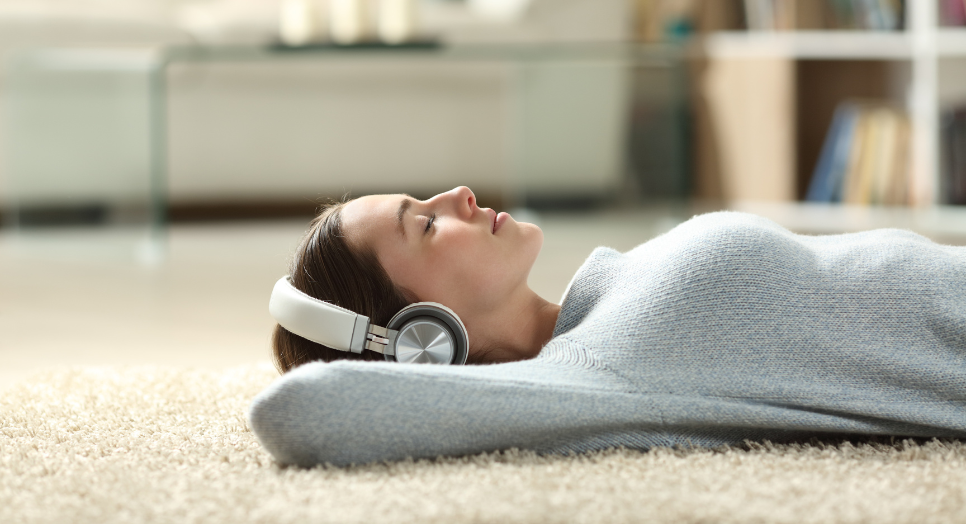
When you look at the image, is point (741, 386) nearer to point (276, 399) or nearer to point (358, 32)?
point (276, 399)

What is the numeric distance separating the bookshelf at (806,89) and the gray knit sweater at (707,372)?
6.40 feet

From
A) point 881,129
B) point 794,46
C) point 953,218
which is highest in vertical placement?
point 794,46

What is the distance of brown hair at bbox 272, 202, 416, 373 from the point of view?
0.88m

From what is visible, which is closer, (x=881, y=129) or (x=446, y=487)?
(x=446, y=487)

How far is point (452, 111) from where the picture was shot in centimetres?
342

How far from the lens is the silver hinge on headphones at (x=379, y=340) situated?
0.85 metres

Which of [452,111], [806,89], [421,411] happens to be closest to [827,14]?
[806,89]

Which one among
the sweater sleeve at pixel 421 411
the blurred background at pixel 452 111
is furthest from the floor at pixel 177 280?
the sweater sleeve at pixel 421 411

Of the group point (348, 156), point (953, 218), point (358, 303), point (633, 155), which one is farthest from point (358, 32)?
point (358, 303)

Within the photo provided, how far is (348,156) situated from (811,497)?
2.83 metres

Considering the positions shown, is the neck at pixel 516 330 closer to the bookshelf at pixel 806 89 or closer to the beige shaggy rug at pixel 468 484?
the beige shaggy rug at pixel 468 484

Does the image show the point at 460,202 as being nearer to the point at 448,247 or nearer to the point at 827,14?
the point at 448,247

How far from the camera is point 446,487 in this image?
0.69 metres

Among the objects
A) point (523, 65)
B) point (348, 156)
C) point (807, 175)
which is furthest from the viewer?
point (348, 156)
